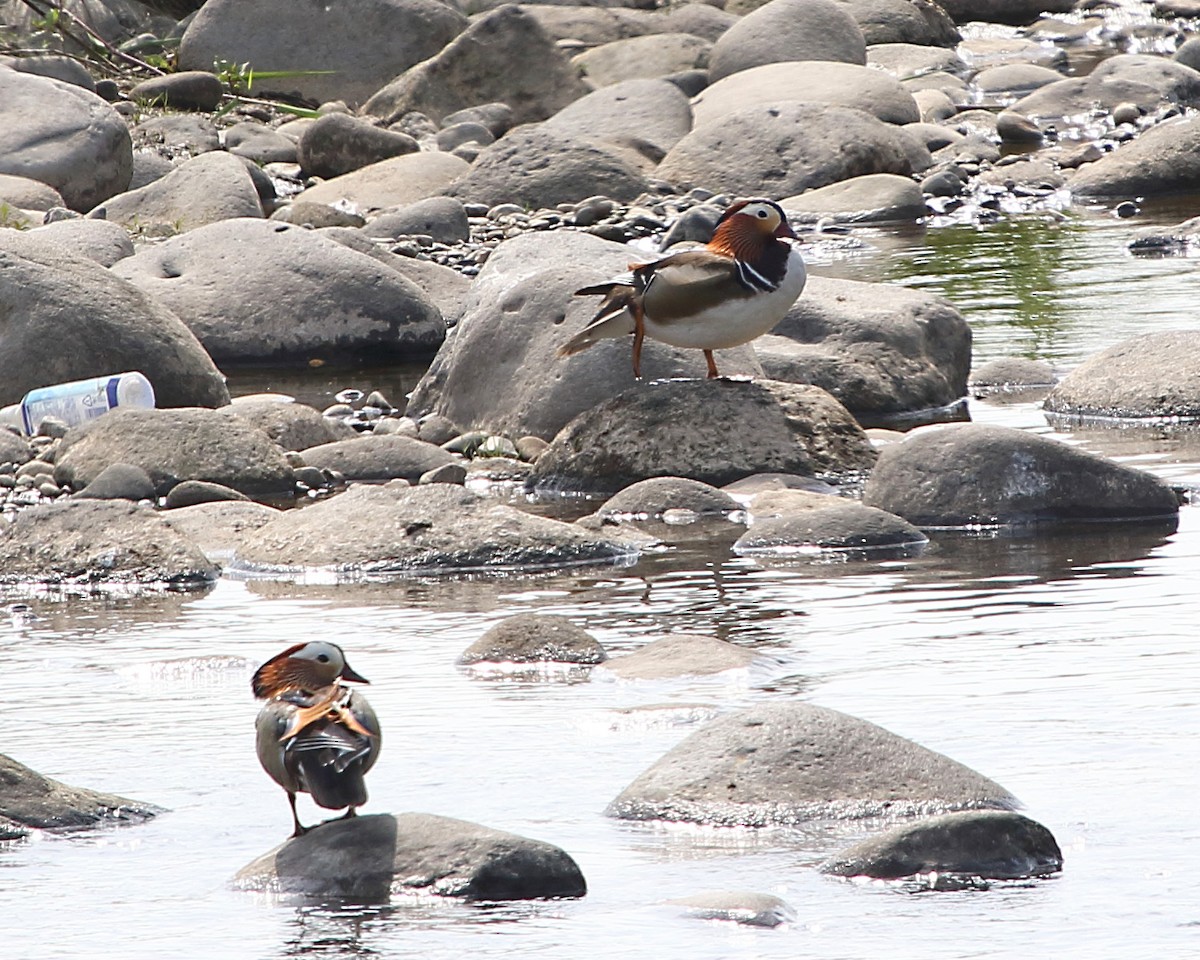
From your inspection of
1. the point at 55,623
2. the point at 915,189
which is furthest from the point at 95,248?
the point at 915,189

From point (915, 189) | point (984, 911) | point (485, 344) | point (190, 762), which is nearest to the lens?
point (984, 911)

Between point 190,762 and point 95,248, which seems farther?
point 95,248

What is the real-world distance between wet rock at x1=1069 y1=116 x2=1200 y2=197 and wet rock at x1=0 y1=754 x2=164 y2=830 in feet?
57.1

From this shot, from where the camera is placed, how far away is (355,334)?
14078mm

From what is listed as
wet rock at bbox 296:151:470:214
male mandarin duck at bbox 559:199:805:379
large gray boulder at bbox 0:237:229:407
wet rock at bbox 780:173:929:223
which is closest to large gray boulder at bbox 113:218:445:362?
large gray boulder at bbox 0:237:229:407

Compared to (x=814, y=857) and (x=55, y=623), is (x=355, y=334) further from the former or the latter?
(x=814, y=857)

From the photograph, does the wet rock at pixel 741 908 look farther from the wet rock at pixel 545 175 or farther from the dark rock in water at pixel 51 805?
the wet rock at pixel 545 175

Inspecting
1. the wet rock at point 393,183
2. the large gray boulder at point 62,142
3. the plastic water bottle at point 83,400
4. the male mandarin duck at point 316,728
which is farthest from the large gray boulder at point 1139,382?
→ the large gray boulder at point 62,142

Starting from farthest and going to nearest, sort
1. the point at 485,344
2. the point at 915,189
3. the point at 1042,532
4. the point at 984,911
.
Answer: the point at 915,189, the point at 485,344, the point at 1042,532, the point at 984,911

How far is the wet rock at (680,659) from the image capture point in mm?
6613

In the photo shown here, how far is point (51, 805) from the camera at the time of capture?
535 centimetres

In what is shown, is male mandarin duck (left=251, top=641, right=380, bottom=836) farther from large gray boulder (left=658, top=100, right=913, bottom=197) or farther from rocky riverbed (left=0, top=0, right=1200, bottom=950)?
large gray boulder (left=658, top=100, right=913, bottom=197)

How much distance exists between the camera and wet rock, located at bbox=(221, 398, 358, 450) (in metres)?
11.3

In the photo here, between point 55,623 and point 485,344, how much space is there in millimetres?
4094
